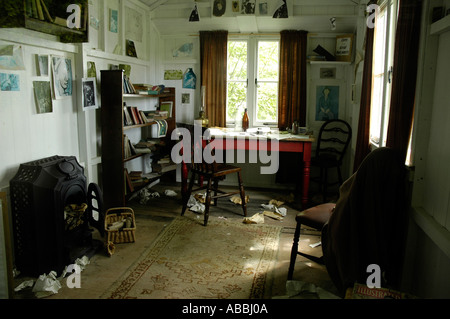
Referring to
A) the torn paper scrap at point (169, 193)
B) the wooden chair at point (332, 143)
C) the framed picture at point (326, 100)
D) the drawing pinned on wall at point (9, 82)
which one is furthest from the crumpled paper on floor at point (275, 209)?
the drawing pinned on wall at point (9, 82)

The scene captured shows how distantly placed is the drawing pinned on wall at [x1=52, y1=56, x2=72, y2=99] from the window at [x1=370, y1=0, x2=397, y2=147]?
2769mm

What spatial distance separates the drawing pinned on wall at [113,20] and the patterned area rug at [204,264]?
2.25 meters

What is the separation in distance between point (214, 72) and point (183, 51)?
59 centimetres

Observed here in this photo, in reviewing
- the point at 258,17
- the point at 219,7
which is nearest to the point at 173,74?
the point at 219,7

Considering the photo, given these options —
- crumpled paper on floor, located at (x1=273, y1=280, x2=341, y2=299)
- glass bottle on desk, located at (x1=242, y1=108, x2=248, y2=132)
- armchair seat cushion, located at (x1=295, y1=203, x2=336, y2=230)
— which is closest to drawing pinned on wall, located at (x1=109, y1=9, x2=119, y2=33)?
glass bottle on desk, located at (x1=242, y1=108, x2=248, y2=132)

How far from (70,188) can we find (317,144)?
3199 mm

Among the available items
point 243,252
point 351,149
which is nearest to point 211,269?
point 243,252

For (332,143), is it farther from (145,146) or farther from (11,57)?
(11,57)

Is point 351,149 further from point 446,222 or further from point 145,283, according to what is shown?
point 145,283

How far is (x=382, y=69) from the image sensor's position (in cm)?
349

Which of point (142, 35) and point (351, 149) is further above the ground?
point (142, 35)

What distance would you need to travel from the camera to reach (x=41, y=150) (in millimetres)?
3119

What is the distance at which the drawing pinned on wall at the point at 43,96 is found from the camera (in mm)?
2994

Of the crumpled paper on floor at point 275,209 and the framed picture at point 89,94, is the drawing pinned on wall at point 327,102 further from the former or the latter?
the framed picture at point 89,94
